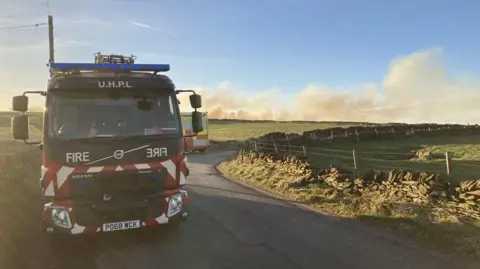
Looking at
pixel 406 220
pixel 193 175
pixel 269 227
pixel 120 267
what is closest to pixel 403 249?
pixel 406 220

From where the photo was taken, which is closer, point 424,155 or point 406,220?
point 406,220

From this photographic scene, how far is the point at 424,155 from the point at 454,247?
25.9m

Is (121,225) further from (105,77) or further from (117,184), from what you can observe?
(105,77)

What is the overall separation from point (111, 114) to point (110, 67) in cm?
103

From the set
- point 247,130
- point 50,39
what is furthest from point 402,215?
point 247,130

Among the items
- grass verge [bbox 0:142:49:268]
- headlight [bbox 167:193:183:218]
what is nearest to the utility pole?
grass verge [bbox 0:142:49:268]

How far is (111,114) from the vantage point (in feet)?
25.2

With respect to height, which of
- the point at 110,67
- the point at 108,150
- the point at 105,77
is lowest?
the point at 108,150

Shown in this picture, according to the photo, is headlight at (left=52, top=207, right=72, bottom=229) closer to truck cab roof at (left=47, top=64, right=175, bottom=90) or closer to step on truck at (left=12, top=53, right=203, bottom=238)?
step on truck at (left=12, top=53, right=203, bottom=238)

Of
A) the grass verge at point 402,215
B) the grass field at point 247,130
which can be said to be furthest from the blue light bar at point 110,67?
the grass field at point 247,130

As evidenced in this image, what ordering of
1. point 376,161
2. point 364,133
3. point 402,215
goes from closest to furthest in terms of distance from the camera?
point 402,215 → point 376,161 → point 364,133

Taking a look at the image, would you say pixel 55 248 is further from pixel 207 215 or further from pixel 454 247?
pixel 454 247

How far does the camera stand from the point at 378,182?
11602 millimetres

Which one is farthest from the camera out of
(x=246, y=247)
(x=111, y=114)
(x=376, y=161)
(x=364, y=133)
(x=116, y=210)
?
(x=364, y=133)
